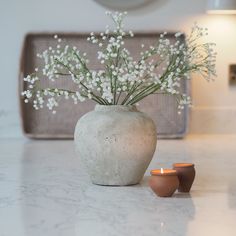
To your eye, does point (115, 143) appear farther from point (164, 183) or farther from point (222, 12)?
point (222, 12)

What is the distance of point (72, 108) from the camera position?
2.14 m

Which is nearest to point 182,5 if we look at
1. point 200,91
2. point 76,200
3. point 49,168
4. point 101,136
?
point 200,91

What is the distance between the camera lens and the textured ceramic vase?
112cm

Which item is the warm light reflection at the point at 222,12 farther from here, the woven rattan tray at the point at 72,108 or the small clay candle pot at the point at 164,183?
the small clay candle pot at the point at 164,183

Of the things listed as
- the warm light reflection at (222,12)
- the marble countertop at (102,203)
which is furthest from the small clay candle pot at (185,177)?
the warm light reflection at (222,12)

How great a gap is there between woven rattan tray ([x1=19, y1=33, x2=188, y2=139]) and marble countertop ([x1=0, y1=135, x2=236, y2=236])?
1.82 feet

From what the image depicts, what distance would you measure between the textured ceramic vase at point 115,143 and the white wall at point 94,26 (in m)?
1.05

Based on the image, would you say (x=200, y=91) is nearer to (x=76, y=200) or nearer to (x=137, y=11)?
(x=137, y=11)

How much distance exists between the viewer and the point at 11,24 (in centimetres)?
216

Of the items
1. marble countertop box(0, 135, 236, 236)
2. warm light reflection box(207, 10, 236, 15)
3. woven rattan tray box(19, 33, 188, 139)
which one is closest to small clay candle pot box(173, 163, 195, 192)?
marble countertop box(0, 135, 236, 236)

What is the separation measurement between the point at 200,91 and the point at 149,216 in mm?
1335

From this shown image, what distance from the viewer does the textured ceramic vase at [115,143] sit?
1.12m

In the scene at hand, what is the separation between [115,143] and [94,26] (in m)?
1.10

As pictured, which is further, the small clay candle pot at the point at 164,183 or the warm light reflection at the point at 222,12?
the warm light reflection at the point at 222,12
